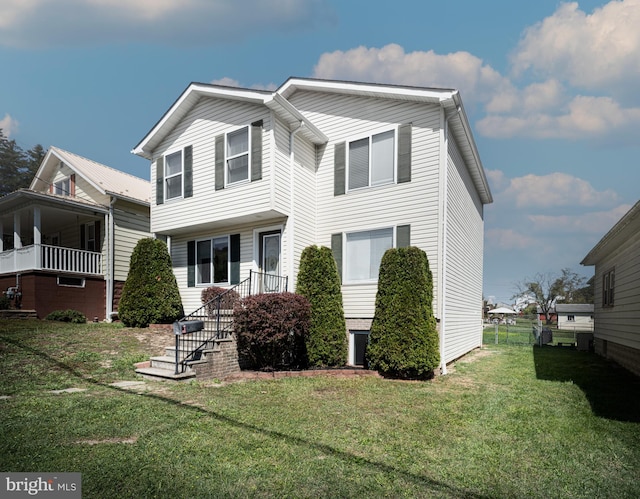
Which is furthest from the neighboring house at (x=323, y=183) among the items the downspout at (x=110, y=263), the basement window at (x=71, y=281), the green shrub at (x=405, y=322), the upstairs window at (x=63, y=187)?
the upstairs window at (x=63, y=187)

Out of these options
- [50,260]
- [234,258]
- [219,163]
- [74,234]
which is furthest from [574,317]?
[50,260]

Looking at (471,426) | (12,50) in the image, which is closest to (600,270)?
(471,426)

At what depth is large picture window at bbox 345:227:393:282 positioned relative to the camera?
10.6 metres

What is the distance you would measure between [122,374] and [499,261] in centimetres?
17300

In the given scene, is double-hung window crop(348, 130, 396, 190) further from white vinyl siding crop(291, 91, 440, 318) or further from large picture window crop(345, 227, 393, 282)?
large picture window crop(345, 227, 393, 282)

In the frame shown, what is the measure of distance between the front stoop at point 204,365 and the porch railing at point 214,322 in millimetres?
135

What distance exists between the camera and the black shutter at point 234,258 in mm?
11875

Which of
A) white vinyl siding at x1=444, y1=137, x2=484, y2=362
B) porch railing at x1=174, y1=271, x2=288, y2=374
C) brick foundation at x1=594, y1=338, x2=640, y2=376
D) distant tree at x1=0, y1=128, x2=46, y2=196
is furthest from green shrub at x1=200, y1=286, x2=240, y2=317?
distant tree at x1=0, y1=128, x2=46, y2=196

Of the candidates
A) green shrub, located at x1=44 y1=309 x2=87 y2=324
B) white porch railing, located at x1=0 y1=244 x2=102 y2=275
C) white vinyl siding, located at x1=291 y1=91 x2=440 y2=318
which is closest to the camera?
white vinyl siding, located at x1=291 y1=91 x2=440 y2=318

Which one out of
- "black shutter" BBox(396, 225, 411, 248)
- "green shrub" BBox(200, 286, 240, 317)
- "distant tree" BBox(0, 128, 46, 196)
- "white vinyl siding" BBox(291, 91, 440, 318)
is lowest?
"green shrub" BBox(200, 286, 240, 317)

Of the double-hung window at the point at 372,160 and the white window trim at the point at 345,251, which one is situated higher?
the double-hung window at the point at 372,160

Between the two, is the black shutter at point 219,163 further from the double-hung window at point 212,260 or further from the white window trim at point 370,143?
the white window trim at point 370,143

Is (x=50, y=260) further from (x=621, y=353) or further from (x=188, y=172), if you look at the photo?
(x=621, y=353)

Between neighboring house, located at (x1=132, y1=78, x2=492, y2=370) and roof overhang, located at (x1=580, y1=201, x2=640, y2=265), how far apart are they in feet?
12.3
